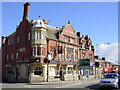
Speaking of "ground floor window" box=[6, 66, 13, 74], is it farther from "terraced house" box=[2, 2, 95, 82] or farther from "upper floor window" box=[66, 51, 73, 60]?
"upper floor window" box=[66, 51, 73, 60]

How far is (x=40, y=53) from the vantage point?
113 ft

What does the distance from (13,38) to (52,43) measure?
1058 cm

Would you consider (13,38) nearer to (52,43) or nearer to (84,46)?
(52,43)

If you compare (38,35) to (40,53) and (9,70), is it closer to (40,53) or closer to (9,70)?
(40,53)

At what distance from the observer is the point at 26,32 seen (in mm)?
37812

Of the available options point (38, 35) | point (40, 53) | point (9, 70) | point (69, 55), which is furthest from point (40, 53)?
point (9, 70)

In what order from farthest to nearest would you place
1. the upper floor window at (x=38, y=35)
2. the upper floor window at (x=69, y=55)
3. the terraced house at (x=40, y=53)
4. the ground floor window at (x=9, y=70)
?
the upper floor window at (x=69, y=55) < the ground floor window at (x=9, y=70) < the upper floor window at (x=38, y=35) < the terraced house at (x=40, y=53)

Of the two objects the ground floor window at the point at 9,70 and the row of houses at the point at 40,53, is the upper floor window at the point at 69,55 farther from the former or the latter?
the ground floor window at the point at 9,70

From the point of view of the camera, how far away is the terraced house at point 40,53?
114ft

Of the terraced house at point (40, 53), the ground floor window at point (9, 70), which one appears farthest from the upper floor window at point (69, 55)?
the ground floor window at point (9, 70)

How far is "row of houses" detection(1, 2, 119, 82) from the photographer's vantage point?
3475 cm

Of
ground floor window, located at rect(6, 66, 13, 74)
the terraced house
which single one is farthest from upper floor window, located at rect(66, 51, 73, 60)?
ground floor window, located at rect(6, 66, 13, 74)

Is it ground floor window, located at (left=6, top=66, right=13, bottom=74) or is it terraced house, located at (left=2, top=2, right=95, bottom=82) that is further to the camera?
ground floor window, located at (left=6, top=66, right=13, bottom=74)

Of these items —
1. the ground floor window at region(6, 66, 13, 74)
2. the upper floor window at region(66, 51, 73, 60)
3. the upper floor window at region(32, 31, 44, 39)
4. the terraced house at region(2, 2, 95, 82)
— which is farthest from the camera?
the upper floor window at region(66, 51, 73, 60)
